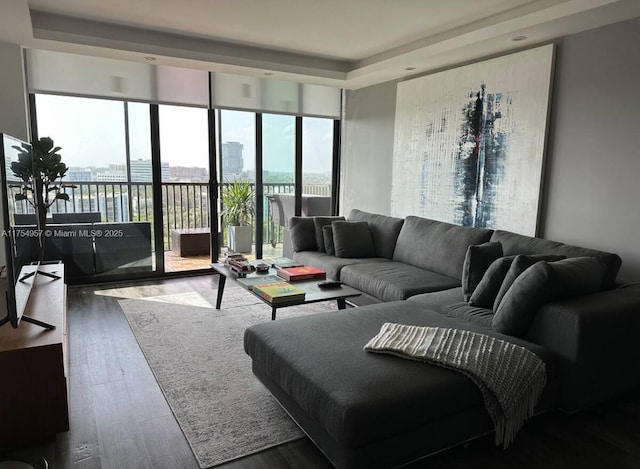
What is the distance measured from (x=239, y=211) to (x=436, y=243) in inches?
105

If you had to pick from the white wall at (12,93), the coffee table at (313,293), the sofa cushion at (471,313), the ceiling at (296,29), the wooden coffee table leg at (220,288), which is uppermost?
the ceiling at (296,29)

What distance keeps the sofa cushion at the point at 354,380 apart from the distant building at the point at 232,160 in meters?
3.33

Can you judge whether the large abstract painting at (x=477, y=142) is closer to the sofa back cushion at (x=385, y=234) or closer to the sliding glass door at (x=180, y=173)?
the sofa back cushion at (x=385, y=234)

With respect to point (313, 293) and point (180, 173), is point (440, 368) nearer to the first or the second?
point (313, 293)

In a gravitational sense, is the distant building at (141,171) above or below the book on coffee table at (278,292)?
above

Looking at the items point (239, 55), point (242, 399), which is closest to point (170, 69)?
point (239, 55)

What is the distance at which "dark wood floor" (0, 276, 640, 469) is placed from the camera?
76.5 inches

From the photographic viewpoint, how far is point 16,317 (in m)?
2.13

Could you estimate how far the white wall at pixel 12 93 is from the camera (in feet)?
12.3

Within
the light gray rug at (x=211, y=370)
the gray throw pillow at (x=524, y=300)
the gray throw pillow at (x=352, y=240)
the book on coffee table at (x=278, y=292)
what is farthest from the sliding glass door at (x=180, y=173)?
the gray throw pillow at (x=524, y=300)

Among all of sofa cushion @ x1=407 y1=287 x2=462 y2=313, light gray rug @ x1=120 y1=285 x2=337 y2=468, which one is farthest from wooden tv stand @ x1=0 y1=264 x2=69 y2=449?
sofa cushion @ x1=407 y1=287 x2=462 y2=313

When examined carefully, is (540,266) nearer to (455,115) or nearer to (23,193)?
(455,115)

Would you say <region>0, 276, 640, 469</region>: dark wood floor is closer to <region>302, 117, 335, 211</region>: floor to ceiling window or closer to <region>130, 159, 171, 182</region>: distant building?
<region>130, 159, 171, 182</region>: distant building

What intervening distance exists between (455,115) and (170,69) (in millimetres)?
3072
